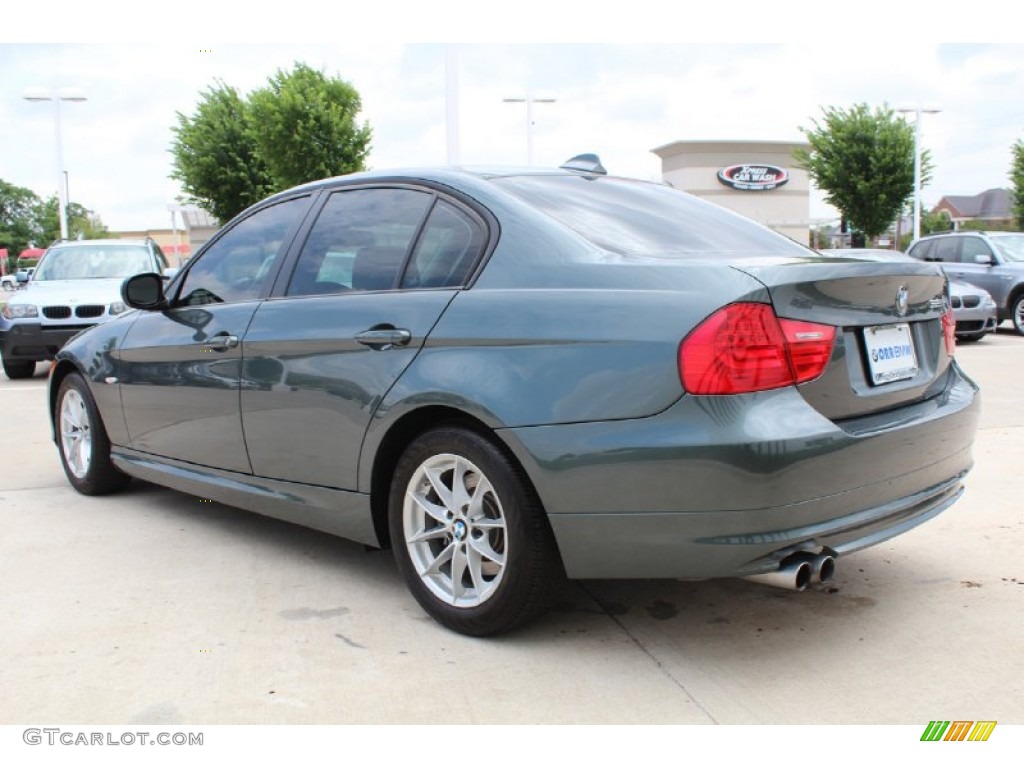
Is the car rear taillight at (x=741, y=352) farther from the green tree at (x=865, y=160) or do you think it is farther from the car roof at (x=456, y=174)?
the green tree at (x=865, y=160)

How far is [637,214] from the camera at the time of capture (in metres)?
3.56

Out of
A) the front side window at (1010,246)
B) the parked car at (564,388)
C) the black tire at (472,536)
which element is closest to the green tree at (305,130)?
the front side window at (1010,246)

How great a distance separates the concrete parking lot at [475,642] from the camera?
269 centimetres

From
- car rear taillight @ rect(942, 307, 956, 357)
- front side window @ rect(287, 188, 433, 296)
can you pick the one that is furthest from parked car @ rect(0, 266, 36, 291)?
car rear taillight @ rect(942, 307, 956, 357)

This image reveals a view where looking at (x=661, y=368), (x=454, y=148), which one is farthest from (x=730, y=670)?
(x=454, y=148)

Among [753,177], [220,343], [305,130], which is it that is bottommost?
[220,343]

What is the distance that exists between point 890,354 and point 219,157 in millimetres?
30526

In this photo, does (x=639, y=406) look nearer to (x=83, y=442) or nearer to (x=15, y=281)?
(x=83, y=442)

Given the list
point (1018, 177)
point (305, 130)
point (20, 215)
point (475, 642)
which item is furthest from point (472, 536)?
point (20, 215)

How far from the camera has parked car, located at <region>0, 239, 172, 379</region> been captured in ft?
36.0

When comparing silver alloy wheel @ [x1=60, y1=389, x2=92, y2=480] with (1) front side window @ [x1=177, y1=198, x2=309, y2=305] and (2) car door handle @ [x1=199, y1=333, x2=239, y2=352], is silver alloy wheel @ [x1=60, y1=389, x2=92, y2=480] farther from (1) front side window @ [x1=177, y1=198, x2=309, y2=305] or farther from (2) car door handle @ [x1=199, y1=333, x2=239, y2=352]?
(2) car door handle @ [x1=199, y1=333, x2=239, y2=352]

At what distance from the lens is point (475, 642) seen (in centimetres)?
314

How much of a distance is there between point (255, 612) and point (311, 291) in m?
1.23

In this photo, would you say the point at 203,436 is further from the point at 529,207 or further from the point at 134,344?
the point at 529,207
